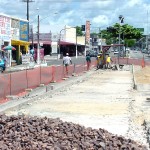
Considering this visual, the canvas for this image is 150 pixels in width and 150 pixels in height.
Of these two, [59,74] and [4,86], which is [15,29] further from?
[4,86]

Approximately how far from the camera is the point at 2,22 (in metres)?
50.8

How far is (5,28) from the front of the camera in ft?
170

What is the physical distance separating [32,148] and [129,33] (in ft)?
370

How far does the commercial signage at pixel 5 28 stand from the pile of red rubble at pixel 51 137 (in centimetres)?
4179

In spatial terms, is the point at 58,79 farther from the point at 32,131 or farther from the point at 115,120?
the point at 32,131

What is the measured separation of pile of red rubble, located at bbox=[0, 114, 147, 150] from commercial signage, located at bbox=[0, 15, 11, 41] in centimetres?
4179

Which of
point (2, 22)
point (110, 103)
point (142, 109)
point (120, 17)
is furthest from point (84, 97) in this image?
point (120, 17)

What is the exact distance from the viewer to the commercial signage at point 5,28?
1987 inches

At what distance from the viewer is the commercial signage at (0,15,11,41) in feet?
166

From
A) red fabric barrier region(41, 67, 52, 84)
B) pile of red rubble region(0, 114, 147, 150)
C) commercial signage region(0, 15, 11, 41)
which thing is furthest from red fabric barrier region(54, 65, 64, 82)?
pile of red rubble region(0, 114, 147, 150)

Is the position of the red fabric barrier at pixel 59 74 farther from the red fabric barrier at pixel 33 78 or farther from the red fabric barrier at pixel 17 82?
the red fabric barrier at pixel 17 82

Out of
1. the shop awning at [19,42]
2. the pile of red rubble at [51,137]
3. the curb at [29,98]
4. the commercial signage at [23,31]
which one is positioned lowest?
the curb at [29,98]

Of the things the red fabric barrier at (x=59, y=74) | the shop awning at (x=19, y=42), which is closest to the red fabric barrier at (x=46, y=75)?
the red fabric barrier at (x=59, y=74)

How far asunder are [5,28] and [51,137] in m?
44.5
